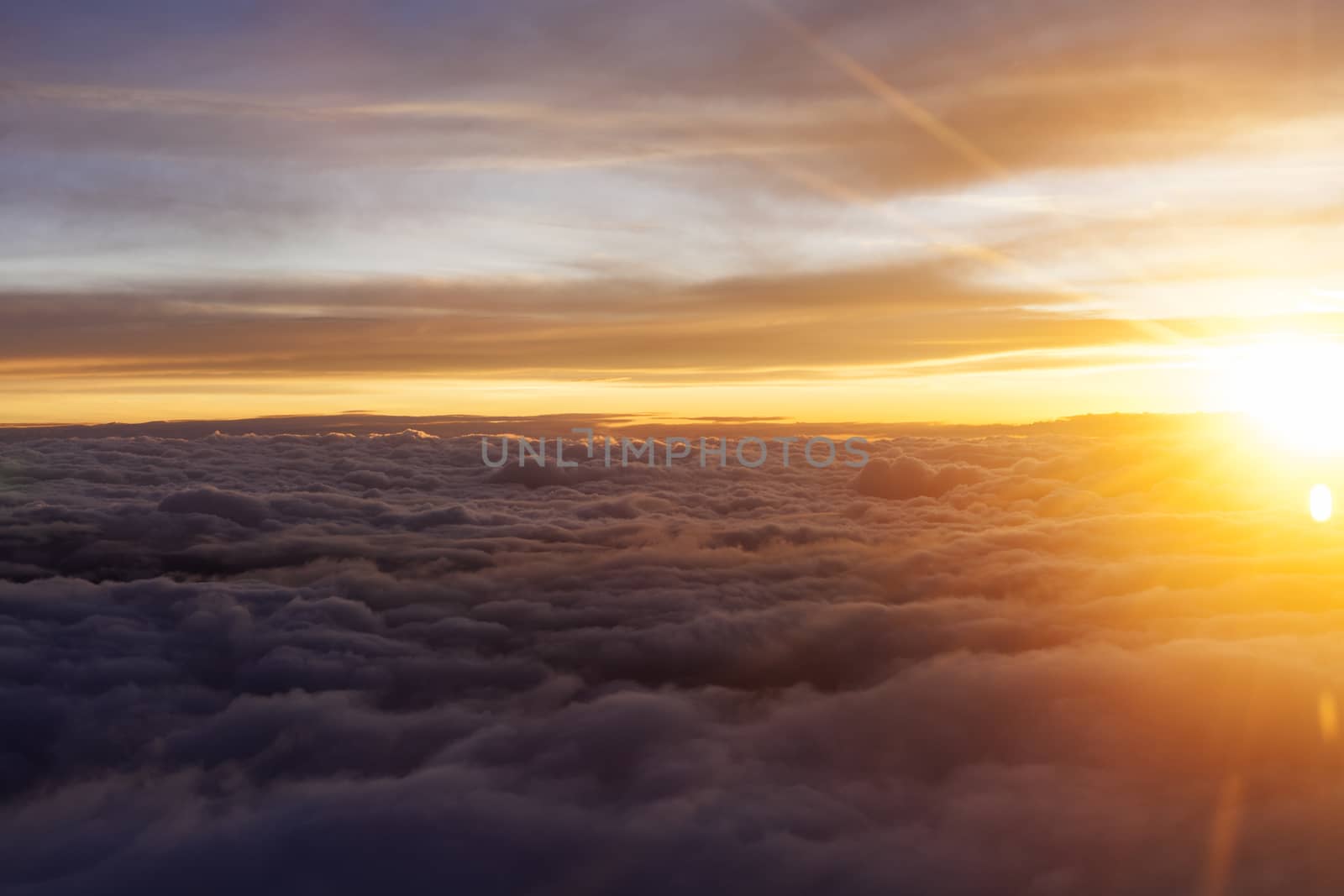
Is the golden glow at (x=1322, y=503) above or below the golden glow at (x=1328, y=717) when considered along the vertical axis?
below

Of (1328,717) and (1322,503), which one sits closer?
(1328,717)

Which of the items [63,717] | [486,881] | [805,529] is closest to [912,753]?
[486,881]

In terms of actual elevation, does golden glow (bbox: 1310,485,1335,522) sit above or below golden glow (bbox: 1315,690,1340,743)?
below

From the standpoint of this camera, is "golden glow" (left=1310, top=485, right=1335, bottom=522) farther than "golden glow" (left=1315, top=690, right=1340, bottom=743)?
Yes

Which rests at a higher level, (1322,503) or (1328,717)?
(1328,717)

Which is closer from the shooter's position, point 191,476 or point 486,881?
point 486,881

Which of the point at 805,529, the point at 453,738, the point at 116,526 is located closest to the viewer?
the point at 453,738

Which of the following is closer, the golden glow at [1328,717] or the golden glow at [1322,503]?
the golden glow at [1328,717]

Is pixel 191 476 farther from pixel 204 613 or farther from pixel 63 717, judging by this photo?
pixel 63 717
